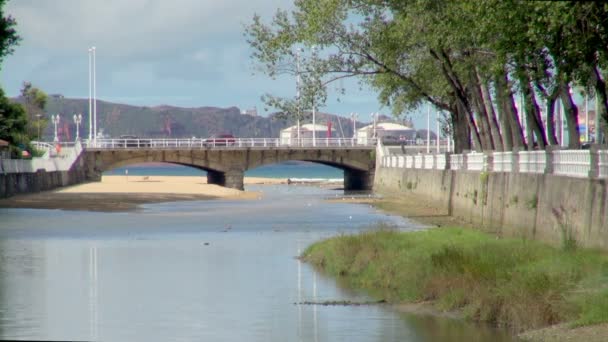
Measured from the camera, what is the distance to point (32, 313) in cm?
2245

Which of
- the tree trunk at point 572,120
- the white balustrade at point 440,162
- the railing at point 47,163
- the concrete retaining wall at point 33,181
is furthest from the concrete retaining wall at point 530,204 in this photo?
the railing at point 47,163

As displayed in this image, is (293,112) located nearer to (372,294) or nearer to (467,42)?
(467,42)

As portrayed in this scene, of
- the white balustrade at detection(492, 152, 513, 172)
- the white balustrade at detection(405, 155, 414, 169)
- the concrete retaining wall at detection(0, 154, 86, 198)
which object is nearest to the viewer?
the white balustrade at detection(492, 152, 513, 172)

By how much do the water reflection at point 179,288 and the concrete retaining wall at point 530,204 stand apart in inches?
122

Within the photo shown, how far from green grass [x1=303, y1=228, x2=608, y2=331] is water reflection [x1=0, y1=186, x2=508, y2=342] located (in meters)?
0.56

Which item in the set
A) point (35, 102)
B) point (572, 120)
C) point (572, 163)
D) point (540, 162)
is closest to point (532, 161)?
point (540, 162)

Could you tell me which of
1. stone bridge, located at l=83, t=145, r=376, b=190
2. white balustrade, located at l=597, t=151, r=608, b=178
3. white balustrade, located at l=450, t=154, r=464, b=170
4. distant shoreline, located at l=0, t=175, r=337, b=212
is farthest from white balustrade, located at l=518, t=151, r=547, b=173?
stone bridge, located at l=83, t=145, r=376, b=190

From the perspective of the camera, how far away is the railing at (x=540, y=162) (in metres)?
25.5

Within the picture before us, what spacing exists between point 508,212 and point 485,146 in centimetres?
2084

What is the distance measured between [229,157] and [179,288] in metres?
88.5

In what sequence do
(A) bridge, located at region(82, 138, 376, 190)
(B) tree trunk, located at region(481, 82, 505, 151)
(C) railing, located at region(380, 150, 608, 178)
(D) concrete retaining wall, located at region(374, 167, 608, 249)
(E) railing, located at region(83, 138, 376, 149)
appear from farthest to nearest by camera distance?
(E) railing, located at region(83, 138, 376, 149) < (A) bridge, located at region(82, 138, 376, 190) < (B) tree trunk, located at region(481, 82, 505, 151) < (C) railing, located at region(380, 150, 608, 178) < (D) concrete retaining wall, located at region(374, 167, 608, 249)

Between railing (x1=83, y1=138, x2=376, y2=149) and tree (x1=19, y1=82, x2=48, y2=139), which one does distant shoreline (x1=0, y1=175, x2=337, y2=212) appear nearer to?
railing (x1=83, y1=138, x2=376, y2=149)

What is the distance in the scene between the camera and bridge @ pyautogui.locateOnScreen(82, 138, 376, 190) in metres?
112

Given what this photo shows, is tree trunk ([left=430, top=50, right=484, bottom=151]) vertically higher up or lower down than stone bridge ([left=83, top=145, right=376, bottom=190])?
higher up
